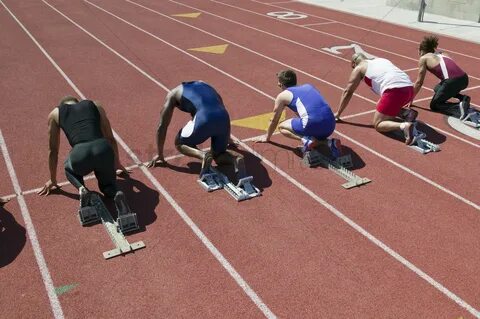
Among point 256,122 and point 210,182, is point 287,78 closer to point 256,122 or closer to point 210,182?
point 256,122

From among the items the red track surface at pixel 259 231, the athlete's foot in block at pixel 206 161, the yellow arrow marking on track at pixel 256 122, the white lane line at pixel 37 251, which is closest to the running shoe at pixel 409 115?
the red track surface at pixel 259 231

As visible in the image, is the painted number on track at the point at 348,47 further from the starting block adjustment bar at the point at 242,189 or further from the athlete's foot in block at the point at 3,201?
A: the athlete's foot in block at the point at 3,201

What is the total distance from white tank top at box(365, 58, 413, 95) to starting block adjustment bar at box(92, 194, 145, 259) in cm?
493

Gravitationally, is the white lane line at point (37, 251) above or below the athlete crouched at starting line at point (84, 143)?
below

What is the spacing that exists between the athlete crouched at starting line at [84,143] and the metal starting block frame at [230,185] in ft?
4.23

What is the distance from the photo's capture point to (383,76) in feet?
25.3

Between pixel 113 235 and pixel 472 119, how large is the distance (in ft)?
22.8

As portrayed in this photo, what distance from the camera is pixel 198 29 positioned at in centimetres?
1678

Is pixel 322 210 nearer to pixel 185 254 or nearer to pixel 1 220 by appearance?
pixel 185 254

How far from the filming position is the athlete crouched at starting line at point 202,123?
6.18 metres

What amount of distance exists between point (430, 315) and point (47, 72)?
10768 mm

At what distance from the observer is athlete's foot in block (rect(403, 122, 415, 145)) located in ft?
24.7

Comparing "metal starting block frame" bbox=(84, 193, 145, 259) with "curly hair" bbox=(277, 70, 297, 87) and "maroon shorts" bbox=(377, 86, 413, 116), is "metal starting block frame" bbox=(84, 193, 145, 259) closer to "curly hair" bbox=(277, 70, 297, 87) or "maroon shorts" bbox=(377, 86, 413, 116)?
"curly hair" bbox=(277, 70, 297, 87)

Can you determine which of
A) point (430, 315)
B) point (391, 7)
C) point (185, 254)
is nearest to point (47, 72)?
point (185, 254)
